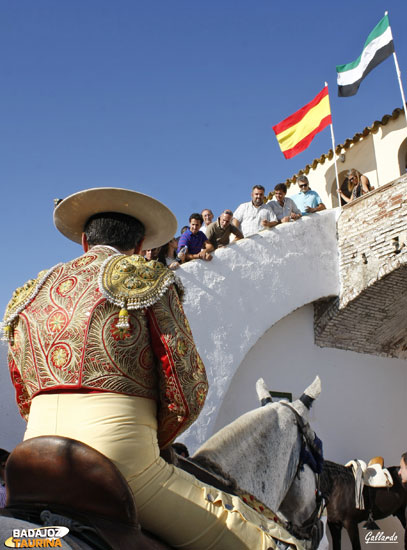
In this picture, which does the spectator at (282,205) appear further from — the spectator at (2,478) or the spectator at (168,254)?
the spectator at (2,478)

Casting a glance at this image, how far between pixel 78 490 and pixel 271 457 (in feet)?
5.19

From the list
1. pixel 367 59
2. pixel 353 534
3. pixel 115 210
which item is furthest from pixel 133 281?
pixel 367 59

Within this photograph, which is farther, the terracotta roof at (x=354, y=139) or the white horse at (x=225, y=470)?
the terracotta roof at (x=354, y=139)

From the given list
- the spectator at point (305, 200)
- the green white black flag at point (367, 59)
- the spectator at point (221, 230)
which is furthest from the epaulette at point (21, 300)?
the green white black flag at point (367, 59)

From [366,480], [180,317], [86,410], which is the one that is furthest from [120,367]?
[366,480]

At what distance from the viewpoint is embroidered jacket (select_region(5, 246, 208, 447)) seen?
185 centimetres

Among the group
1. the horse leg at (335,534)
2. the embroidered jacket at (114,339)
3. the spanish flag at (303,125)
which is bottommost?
the horse leg at (335,534)

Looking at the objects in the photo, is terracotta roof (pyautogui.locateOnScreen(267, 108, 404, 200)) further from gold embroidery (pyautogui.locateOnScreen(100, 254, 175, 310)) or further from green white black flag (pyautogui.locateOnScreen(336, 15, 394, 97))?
gold embroidery (pyautogui.locateOnScreen(100, 254, 175, 310))

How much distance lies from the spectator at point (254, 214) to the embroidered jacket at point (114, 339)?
21.7ft

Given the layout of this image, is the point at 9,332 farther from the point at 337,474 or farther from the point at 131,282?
the point at 337,474

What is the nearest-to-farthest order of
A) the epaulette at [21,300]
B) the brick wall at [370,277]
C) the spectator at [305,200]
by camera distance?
the epaulette at [21,300] → the brick wall at [370,277] → the spectator at [305,200]

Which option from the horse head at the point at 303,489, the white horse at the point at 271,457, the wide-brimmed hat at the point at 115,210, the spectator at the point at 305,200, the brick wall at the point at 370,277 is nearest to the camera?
the wide-brimmed hat at the point at 115,210

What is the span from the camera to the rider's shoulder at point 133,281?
6.27ft

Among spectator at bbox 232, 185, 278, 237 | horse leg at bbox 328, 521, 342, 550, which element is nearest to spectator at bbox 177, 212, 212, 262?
spectator at bbox 232, 185, 278, 237
